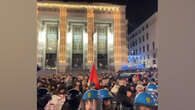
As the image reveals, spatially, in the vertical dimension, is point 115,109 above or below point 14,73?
below

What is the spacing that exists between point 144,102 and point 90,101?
22.1 inches

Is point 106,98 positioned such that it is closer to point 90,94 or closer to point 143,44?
point 90,94

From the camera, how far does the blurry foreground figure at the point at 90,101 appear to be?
5.88 feet

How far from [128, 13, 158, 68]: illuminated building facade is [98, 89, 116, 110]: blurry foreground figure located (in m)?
0.56

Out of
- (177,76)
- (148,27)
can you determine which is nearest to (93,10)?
(148,27)

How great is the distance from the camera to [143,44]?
85.0 inches

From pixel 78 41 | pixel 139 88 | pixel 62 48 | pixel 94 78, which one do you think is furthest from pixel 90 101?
pixel 78 41

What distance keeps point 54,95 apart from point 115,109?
0.69 metres

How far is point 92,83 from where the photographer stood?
1.97m

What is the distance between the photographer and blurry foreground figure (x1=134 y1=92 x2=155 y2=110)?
5.01 feet

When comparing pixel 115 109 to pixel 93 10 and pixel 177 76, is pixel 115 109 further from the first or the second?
pixel 93 10

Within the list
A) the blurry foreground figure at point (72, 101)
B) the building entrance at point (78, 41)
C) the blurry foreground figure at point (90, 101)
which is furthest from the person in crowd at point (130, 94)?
the building entrance at point (78, 41)

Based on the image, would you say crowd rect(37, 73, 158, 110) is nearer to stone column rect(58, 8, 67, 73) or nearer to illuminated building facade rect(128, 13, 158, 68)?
illuminated building facade rect(128, 13, 158, 68)

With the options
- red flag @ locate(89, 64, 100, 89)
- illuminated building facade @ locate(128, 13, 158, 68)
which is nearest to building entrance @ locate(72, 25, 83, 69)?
red flag @ locate(89, 64, 100, 89)
